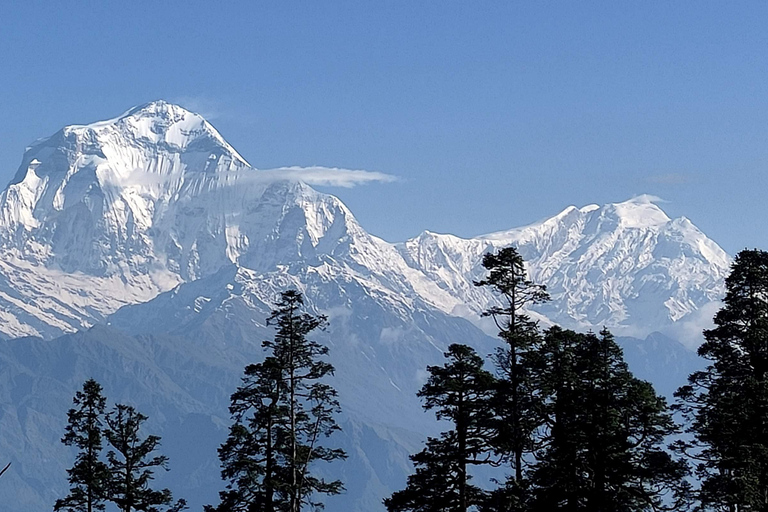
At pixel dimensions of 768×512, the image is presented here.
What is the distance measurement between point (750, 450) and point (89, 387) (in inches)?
1282

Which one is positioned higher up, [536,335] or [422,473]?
[536,335]

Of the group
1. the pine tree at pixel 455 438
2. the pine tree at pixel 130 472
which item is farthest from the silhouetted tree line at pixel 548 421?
the pine tree at pixel 130 472

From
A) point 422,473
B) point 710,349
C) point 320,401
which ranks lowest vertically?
point 422,473

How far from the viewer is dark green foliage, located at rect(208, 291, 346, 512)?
57062mm

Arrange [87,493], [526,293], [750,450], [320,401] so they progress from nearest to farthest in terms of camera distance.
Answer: [750,450] → [526,293] → [320,401] → [87,493]

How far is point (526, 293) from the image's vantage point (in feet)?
179

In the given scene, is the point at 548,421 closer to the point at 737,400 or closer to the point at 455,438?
the point at 455,438

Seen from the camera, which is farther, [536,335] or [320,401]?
[320,401]

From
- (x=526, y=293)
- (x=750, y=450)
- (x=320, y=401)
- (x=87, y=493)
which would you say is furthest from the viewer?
(x=87, y=493)

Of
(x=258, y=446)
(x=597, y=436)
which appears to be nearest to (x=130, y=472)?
(x=258, y=446)

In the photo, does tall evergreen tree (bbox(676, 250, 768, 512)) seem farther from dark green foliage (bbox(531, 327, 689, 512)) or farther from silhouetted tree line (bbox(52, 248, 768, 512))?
dark green foliage (bbox(531, 327, 689, 512))

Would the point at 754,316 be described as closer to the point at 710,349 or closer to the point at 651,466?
the point at 710,349

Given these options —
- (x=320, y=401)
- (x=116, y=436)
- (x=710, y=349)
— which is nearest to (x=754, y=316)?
(x=710, y=349)

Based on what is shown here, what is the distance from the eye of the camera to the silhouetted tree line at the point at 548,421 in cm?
5197
